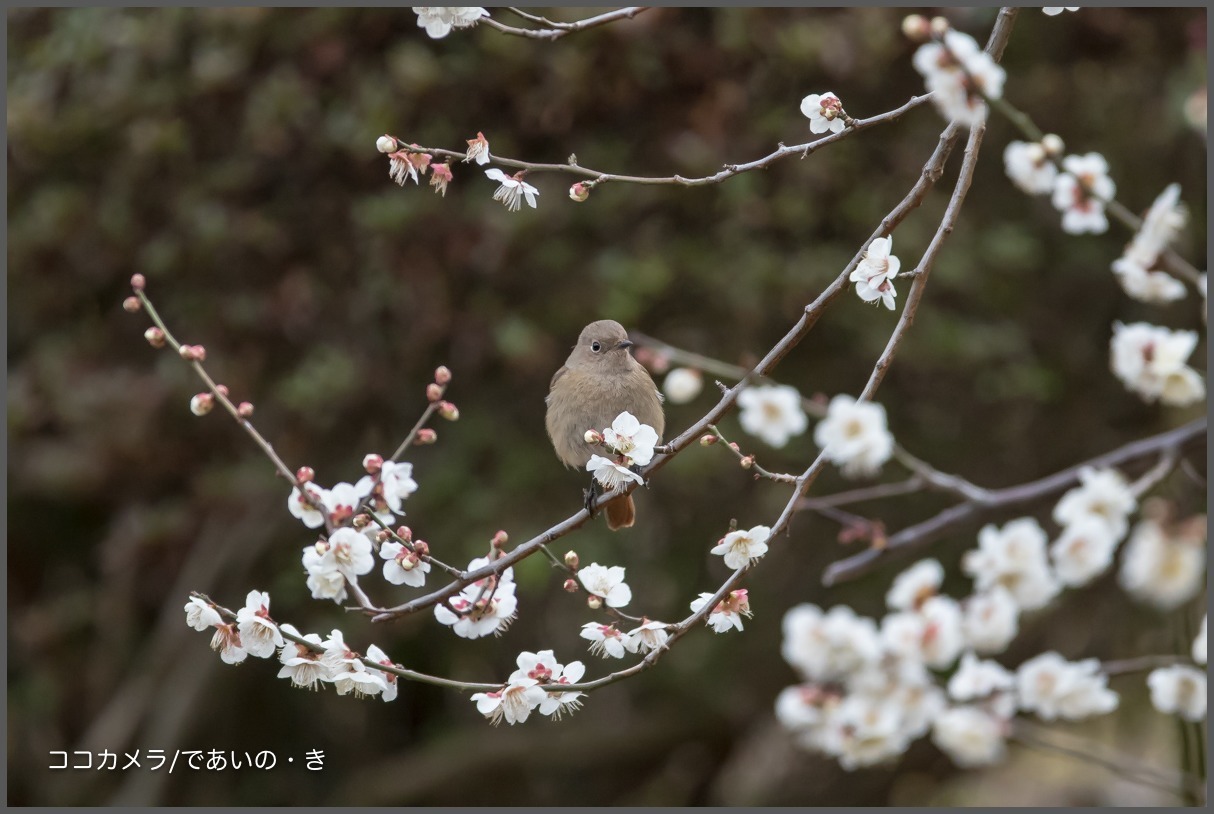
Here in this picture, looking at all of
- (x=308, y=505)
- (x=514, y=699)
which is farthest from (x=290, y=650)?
(x=514, y=699)

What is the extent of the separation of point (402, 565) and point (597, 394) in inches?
71.9

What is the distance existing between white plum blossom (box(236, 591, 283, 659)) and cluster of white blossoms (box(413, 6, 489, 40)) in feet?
3.89

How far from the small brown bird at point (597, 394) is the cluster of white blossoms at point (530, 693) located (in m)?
1.51

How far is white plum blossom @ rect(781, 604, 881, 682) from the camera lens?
184cm

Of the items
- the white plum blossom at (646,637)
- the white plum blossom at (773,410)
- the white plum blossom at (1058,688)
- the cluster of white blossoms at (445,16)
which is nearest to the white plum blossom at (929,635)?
the white plum blossom at (1058,688)

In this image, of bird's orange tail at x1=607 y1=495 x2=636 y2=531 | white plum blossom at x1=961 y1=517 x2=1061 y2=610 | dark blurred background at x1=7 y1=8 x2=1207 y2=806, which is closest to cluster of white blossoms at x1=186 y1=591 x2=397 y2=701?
white plum blossom at x1=961 y1=517 x2=1061 y2=610

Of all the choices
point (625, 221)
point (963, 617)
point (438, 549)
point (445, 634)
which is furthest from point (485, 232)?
point (963, 617)

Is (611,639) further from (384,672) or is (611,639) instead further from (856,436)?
(856,436)

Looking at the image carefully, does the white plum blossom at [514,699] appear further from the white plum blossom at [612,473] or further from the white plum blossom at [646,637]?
the white plum blossom at [612,473]

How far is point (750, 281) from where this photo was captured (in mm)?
5059

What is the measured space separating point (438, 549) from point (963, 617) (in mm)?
3819

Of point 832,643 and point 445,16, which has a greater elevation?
point 445,16

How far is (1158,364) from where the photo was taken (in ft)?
6.80

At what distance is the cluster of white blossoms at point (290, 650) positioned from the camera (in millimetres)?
2385
